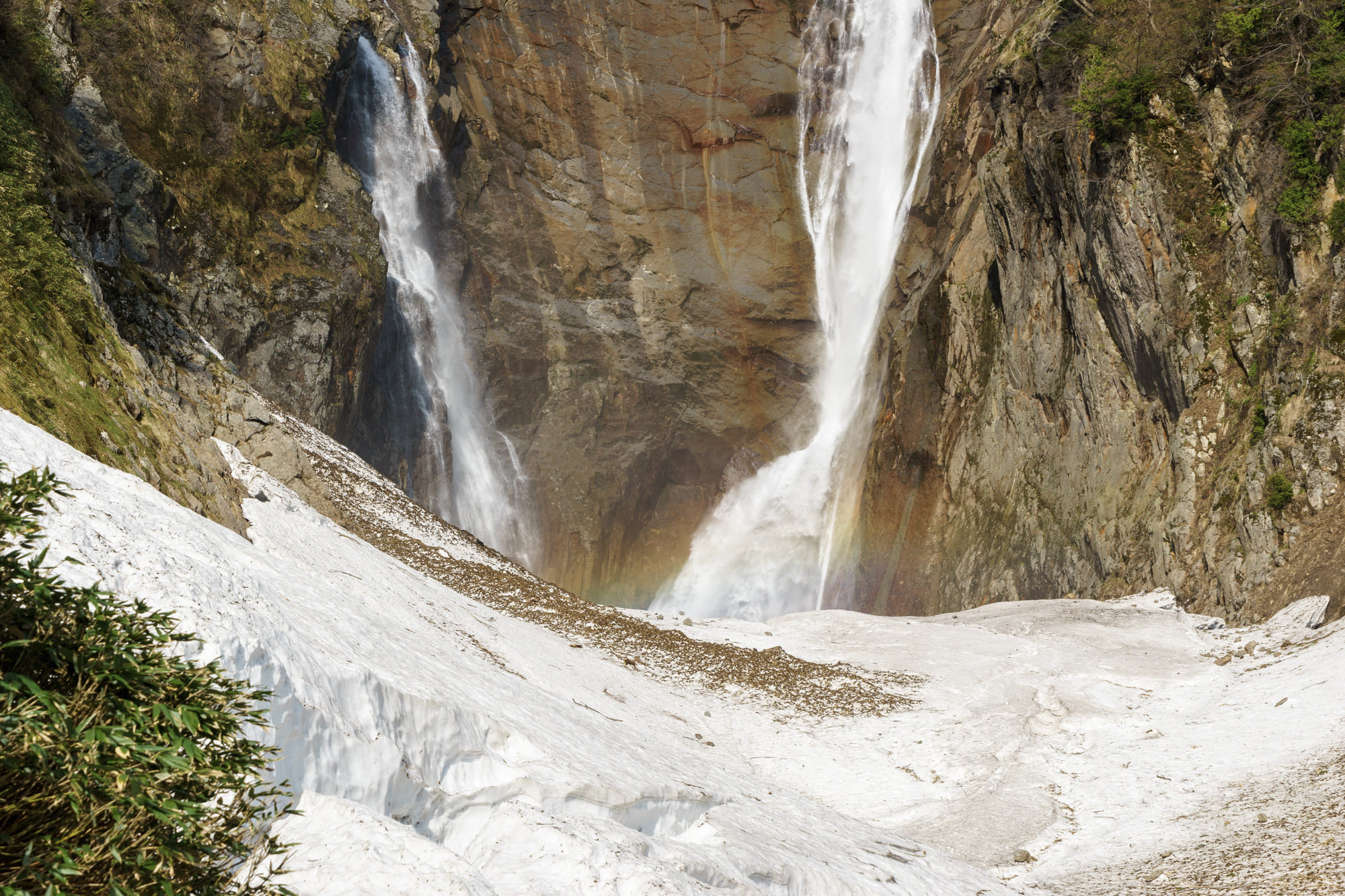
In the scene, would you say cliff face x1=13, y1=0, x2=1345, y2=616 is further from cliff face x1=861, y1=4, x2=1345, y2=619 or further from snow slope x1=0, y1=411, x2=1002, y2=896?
snow slope x1=0, y1=411, x2=1002, y2=896

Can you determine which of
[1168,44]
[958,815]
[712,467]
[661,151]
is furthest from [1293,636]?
[661,151]

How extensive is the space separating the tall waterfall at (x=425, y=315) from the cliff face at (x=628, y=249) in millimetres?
1205

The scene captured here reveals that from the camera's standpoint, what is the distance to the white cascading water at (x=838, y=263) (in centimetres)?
3494

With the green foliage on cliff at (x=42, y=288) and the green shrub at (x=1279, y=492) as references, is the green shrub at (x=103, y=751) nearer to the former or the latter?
the green foliage on cliff at (x=42, y=288)

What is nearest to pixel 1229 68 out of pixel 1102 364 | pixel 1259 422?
pixel 1102 364

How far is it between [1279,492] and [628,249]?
1034 inches

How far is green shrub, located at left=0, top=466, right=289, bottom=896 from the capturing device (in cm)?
248

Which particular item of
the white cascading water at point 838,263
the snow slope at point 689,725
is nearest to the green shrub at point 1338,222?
the snow slope at point 689,725

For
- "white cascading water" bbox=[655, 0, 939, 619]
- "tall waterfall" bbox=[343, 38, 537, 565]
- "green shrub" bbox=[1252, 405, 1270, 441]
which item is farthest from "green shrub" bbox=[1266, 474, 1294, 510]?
"tall waterfall" bbox=[343, 38, 537, 565]

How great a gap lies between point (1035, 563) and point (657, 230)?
68.2ft

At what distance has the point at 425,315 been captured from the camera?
114ft

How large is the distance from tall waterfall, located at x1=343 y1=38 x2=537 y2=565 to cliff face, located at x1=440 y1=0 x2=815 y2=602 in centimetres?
121

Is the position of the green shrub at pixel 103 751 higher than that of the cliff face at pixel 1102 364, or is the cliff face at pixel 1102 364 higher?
the cliff face at pixel 1102 364

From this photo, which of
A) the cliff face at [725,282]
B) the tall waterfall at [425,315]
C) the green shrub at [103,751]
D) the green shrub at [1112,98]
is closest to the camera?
the green shrub at [103,751]
